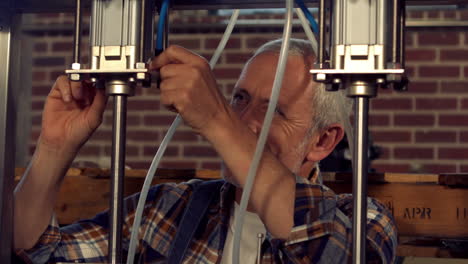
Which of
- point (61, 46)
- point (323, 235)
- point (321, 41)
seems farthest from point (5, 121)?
point (61, 46)

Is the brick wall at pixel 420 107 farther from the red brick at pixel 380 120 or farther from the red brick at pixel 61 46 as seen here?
the red brick at pixel 61 46

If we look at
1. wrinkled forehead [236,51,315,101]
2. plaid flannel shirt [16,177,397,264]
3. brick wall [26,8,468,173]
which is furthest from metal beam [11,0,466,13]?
brick wall [26,8,468,173]

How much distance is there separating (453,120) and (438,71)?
194 millimetres

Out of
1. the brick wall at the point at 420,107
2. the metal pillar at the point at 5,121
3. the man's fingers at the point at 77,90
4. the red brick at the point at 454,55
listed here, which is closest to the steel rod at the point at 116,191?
the metal pillar at the point at 5,121

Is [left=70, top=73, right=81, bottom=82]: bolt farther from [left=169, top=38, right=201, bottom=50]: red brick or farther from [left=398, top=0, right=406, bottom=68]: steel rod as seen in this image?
[left=169, top=38, right=201, bottom=50]: red brick

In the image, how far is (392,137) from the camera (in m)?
2.72

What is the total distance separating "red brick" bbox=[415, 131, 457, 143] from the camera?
8.82 ft

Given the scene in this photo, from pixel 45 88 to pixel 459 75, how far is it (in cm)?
169

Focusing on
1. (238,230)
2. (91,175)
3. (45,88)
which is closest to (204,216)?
(91,175)

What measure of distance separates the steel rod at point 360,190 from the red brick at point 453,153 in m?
2.26

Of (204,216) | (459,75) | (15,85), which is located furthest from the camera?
(459,75)

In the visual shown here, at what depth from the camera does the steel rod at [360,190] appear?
1.76 feet

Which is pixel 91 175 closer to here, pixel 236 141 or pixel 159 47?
pixel 236 141

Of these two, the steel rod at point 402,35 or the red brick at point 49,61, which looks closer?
the steel rod at point 402,35
